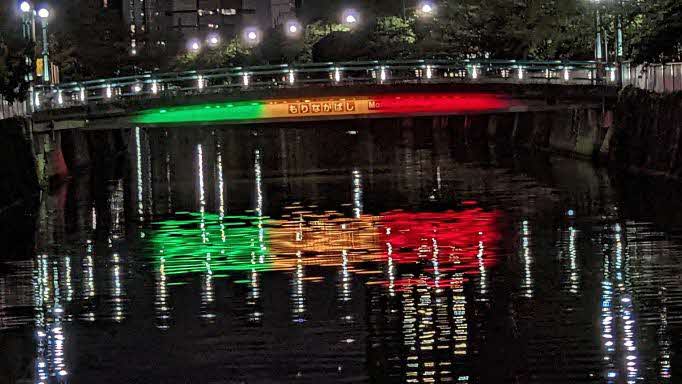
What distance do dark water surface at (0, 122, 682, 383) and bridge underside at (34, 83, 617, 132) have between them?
8.86ft

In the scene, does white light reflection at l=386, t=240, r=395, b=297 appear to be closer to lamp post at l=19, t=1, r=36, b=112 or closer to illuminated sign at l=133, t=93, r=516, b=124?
illuminated sign at l=133, t=93, r=516, b=124

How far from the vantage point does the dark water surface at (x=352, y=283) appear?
71.4 ft

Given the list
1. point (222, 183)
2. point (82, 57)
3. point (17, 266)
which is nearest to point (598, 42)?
point (222, 183)

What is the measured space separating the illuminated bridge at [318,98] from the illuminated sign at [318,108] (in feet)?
0.12

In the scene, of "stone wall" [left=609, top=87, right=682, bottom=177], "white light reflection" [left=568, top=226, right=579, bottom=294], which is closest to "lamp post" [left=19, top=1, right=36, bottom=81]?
"stone wall" [left=609, top=87, right=682, bottom=177]

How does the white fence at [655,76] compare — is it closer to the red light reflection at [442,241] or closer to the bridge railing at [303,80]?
the bridge railing at [303,80]

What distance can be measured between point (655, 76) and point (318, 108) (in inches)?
498

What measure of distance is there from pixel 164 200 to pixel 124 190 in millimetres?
7264

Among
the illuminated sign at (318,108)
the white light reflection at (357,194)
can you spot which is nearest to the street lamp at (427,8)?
the white light reflection at (357,194)

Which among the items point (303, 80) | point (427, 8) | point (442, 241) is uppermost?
point (427, 8)

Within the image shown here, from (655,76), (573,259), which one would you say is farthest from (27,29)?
(573,259)

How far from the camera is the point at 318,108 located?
5975 cm

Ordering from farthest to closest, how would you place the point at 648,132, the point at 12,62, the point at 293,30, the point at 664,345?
1. the point at 293,30
2. the point at 12,62
3. the point at 648,132
4. the point at 664,345

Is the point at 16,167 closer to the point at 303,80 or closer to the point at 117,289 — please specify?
the point at 303,80
